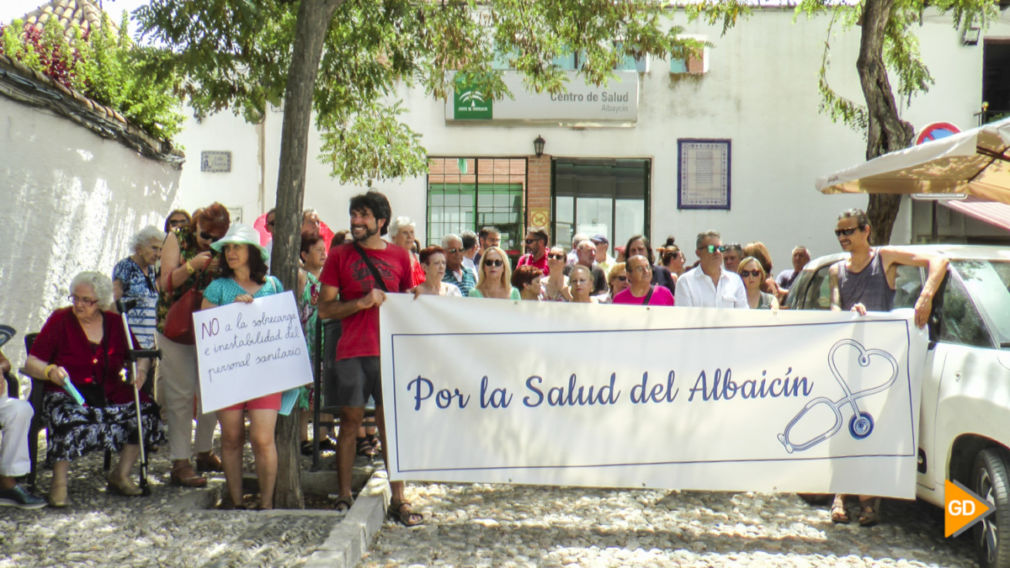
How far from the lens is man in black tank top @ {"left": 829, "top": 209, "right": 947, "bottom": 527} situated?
5.49 metres

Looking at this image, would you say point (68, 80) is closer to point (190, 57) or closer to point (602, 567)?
point (190, 57)

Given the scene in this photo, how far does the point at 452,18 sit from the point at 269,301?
3.94 meters

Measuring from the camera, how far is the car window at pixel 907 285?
5.79 m

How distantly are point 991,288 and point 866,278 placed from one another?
82 centimetres

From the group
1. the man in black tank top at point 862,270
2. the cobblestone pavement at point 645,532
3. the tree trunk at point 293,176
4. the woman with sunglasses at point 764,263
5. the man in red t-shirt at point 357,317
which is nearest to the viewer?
the cobblestone pavement at point 645,532

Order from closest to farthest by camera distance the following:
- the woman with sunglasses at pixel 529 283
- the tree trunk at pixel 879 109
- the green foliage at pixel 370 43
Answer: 1. the green foliage at pixel 370 43
2. the woman with sunglasses at pixel 529 283
3. the tree trunk at pixel 879 109

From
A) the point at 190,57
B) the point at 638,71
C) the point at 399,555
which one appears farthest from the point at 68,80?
the point at 638,71

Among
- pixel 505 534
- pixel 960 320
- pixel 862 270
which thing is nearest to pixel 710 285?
pixel 862 270

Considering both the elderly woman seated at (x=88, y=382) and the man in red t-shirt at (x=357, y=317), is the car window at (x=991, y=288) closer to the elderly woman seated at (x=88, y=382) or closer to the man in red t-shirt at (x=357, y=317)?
the man in red t-shirt at (x=357, y=317)

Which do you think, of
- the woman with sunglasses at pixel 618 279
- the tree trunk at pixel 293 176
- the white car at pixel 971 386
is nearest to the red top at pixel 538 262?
the woman with sunglasses at pixel 618 279

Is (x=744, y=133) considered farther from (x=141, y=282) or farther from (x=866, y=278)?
(x=141, y=282)

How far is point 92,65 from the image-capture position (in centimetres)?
1007

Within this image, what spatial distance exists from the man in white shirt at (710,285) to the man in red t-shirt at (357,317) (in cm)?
270

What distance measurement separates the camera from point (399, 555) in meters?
5.09
